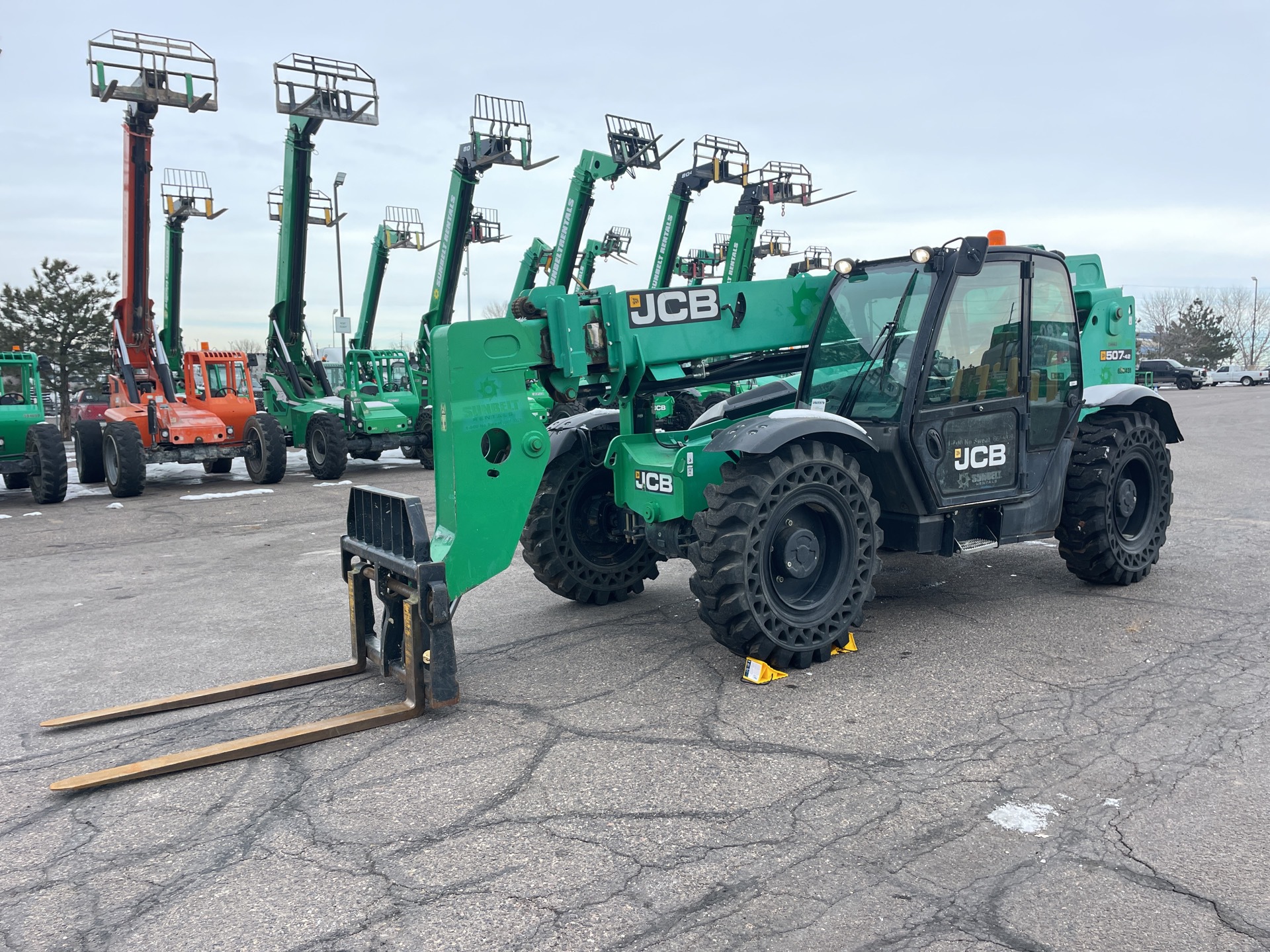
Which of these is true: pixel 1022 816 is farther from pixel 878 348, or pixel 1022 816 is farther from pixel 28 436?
pixel 28 436

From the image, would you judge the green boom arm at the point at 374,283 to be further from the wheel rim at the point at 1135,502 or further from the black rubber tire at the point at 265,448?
the wheel rim at the point at 1135,502

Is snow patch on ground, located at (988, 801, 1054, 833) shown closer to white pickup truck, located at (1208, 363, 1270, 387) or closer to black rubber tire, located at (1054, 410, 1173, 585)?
black rubber tire, located at (1054, 410, 1173, 585)

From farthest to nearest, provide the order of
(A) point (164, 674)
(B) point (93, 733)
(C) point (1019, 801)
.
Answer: (A) point (164, 674) → (B) point (93, 733) → (C) point (1019, 801)

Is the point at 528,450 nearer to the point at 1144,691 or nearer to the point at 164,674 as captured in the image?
the point at 164,674

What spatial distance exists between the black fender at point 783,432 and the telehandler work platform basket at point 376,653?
1.64 meters

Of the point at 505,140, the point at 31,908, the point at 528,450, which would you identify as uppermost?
the point at 505,140

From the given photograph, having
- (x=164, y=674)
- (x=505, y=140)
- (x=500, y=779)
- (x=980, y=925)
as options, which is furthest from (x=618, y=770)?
(x=505, y=140)

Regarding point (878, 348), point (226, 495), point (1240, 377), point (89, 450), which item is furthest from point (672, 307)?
point (1240, 377)

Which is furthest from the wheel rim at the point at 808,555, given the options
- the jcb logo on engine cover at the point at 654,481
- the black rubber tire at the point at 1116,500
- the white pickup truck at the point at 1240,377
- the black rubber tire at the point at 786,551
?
the white pickup truck at the point at 1240,377

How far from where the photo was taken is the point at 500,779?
12.7 feet

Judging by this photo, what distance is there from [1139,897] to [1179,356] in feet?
271

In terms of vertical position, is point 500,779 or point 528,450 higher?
point 528,450

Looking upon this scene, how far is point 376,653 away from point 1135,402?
18.3ft

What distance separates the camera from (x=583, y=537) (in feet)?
21.3
